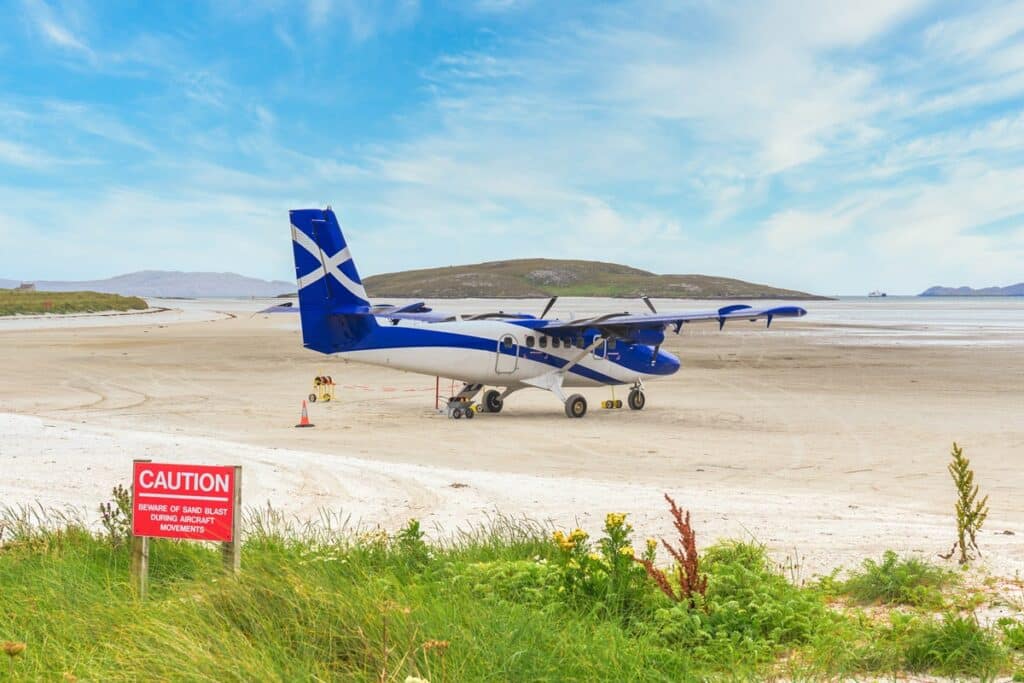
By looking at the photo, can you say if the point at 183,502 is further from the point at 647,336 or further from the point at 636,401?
the point at 647,336

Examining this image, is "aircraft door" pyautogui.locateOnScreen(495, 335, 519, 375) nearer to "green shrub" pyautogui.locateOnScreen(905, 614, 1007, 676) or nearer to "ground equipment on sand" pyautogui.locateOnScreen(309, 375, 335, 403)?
"ground equipment on sand" pyautogui.locateOnScreen(309, 375, 335, 403)

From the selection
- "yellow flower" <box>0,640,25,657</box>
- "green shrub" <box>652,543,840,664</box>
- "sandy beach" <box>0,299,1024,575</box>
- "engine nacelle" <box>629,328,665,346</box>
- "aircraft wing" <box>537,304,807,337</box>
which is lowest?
"sandy beach" <box>0,299,1024,575</box>

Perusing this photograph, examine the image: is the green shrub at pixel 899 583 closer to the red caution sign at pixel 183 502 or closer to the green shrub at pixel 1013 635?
the green shrub at pixel 1013 635

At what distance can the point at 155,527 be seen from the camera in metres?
6.07

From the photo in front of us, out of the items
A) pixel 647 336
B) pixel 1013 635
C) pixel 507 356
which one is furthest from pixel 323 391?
pixel 1013 635

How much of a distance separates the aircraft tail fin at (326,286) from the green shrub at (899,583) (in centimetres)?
1625

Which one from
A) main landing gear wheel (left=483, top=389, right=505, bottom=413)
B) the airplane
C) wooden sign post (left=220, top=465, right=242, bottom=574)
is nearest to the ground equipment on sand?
the airplane

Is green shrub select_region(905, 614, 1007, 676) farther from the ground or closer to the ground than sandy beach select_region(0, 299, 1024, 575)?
farther from the ground

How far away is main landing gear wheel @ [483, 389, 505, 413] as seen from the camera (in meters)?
23.7

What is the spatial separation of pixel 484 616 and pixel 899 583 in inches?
119

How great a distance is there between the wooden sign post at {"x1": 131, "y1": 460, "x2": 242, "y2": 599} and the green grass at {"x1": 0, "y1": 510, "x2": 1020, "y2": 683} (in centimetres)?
28

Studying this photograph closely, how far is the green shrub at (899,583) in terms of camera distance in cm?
640

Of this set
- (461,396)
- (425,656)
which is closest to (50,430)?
(461,396)

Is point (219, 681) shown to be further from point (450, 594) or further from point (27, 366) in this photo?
point (27, 366)
